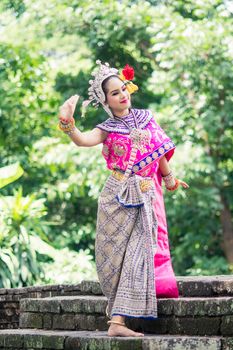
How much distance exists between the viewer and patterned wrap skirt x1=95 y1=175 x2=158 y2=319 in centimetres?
508

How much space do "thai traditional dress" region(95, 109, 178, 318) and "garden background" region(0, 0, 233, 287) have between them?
516 centimetres

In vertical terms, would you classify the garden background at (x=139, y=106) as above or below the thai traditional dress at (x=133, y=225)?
above

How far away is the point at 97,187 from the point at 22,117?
5.56 ft

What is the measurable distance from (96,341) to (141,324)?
0.41 metres

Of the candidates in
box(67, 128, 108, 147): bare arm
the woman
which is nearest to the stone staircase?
the woman

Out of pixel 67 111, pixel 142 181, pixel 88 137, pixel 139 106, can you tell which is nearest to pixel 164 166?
pixel 142 181

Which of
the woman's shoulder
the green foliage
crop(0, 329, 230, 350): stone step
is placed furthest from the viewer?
the green foliage

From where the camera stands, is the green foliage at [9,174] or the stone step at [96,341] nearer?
the stone step at [96,341]

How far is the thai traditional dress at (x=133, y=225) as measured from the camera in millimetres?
5098

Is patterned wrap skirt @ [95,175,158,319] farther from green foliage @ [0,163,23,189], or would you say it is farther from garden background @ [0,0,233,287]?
garden background @ [0,0,233,287]

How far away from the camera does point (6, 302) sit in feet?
25.4

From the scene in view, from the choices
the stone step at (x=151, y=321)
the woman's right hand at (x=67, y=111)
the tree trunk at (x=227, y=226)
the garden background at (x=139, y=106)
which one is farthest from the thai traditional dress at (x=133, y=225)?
the tree trunk at (x=227, y=226)

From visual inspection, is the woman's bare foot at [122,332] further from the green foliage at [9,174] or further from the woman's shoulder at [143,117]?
the green foliage at [9,174]

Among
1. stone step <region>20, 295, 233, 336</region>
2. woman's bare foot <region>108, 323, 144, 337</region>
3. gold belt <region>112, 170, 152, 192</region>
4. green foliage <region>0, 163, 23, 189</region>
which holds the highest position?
green foliage <region>0, 163, 23, 189</region>
